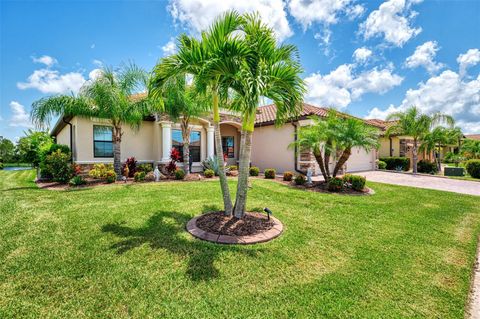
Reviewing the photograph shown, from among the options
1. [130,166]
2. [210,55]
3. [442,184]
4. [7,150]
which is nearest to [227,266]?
[210,55]

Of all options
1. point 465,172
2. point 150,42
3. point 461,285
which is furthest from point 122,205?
point 465,172

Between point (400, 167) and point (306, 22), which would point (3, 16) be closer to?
point (306, 22)

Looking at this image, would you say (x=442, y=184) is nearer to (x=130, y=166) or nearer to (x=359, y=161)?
(x=359, y=161)

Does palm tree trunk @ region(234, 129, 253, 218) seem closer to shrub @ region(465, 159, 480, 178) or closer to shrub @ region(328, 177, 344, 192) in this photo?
shrub @ region(328, 177, 344, 192)

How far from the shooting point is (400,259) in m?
3.67

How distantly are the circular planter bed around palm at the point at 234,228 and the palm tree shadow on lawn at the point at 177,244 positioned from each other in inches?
7.9

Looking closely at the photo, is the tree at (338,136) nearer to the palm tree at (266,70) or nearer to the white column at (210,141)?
the palm tree at (266,70)

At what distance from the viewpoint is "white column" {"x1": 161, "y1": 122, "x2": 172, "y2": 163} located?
13.1m

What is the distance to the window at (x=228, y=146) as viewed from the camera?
58.6 feet

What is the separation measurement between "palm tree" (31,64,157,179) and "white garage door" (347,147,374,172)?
15.4 metres

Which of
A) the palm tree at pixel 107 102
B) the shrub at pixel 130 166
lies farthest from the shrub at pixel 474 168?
the shrub at pixel 130 166

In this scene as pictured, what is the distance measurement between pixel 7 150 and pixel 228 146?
3936 cm

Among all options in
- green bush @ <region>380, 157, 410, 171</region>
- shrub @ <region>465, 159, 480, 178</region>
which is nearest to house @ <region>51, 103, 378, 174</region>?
green bush @ <region>380, 157, 410, 171</region>

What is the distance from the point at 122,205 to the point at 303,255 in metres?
5.48
